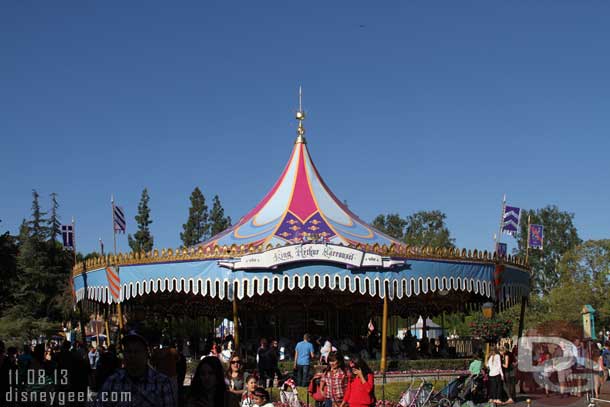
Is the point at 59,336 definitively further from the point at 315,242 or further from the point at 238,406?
the point at 238,406

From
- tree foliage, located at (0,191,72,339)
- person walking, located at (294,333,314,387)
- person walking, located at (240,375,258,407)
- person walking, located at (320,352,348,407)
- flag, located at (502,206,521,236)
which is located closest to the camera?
person walking, located at (240,375,258,407)

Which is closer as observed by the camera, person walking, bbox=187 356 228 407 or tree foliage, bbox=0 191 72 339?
person walking, bbox=187 356 228 407

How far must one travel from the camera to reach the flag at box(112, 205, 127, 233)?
2305 centimetres

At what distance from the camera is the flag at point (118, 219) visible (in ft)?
75.6

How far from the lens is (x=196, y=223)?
64.8 meters

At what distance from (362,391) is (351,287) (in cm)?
1022

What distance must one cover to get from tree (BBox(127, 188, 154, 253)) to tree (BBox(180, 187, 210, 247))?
393 centimetres

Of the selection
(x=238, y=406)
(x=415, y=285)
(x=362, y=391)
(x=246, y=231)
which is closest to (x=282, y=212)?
(x=246, y=231)

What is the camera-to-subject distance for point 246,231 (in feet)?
73.0

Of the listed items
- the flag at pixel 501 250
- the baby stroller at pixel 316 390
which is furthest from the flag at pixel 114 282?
the baby stroller at pixel 316 390

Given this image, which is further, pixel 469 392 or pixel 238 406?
pixel 469 392

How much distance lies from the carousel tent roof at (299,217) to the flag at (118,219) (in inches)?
95.9

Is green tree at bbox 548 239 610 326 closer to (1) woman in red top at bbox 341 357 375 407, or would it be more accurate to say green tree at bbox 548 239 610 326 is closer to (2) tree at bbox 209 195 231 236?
(2) tree at bbox 209 195 231 236

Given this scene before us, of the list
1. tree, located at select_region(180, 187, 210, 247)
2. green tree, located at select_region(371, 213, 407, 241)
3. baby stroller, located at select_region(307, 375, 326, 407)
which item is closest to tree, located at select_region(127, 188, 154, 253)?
tree, located at select_region(180, 187, 210, 247)
